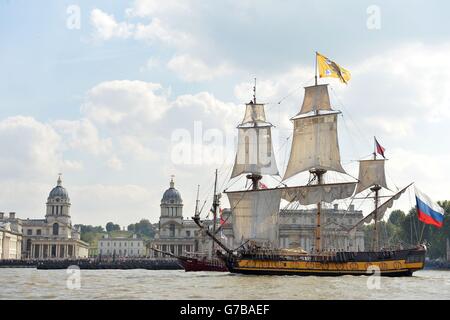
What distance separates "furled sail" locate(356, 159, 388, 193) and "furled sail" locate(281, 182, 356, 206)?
180 inches

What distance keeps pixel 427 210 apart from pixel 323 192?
15067mm

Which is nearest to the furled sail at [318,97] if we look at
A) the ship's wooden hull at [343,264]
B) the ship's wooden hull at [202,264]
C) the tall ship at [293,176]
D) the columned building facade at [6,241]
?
the tall ship at [293,176]

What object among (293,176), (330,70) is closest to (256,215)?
(293,176)

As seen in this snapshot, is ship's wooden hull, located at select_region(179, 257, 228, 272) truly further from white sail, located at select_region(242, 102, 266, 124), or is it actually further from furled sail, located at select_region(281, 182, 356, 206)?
white sail, located at select_region(242, 102, 266, 124)

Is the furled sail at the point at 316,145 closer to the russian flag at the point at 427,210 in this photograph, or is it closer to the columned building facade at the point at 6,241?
the russian flag at the point at 427,210

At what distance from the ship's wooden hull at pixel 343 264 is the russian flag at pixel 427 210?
4987 mm

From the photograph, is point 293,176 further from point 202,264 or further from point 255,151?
Answer: point 202,264

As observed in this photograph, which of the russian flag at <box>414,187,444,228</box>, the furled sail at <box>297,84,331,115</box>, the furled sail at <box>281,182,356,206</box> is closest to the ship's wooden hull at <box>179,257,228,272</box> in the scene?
the furled sail at <box>281,182,356,206</box>

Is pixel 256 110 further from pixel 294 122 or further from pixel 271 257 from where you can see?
pixel 271 257

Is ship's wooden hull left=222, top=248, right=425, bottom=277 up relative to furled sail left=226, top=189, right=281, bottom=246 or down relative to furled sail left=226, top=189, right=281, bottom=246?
down

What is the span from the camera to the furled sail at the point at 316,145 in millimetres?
96375

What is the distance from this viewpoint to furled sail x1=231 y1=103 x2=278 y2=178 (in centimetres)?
9792
